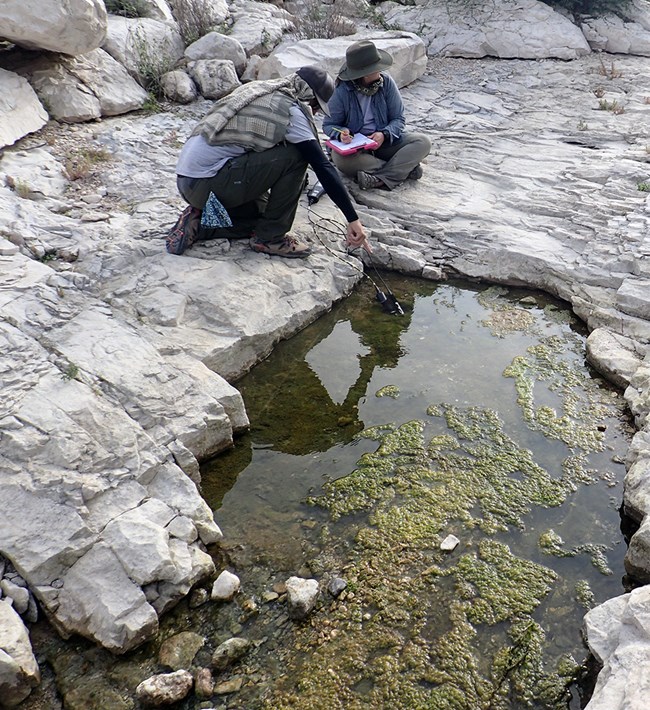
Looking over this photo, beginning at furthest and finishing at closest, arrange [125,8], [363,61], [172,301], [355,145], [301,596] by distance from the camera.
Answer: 1. [125,8]
2. [355,145]
3. [363,61]
4. [172,301]
5. [301,596]

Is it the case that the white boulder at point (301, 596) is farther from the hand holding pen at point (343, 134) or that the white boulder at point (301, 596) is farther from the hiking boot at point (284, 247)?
the hand holding pen at point (343, 134)

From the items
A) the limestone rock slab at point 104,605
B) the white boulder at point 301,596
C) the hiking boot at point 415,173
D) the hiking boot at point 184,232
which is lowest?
the white boulder at point 301,596

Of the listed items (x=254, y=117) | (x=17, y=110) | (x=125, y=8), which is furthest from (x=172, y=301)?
(x=125, y=8)

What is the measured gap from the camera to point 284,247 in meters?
5.39

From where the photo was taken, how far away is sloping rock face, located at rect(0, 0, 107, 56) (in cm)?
600

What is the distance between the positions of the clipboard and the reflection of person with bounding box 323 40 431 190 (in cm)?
6

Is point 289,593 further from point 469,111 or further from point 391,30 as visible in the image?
point 391,30

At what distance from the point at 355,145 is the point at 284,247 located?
5.44 feet

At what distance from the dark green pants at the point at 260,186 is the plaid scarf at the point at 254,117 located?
0.12 meters

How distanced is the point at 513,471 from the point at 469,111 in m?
6.55

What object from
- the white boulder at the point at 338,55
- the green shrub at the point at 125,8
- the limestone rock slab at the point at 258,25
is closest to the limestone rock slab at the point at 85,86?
the green shrub at the point at 125,8

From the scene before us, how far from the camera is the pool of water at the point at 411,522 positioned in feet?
9.11

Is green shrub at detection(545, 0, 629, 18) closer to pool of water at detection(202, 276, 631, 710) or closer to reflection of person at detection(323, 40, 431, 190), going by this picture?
reflection of person at detection(323, 40, 431, 190)

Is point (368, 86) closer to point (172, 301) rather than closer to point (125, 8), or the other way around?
point (172, 301)
